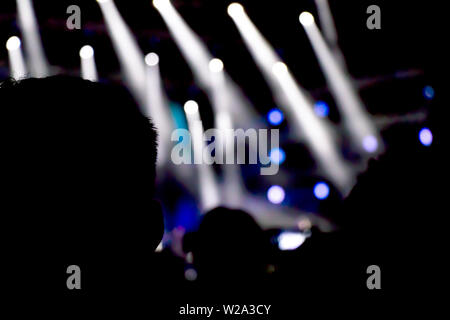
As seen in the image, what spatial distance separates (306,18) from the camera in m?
5.79

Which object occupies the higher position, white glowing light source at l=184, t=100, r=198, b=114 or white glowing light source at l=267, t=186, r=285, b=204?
white glowing light source at l=184, t=100, r=198, b=114

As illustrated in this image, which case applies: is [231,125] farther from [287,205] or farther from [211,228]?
[211,228]

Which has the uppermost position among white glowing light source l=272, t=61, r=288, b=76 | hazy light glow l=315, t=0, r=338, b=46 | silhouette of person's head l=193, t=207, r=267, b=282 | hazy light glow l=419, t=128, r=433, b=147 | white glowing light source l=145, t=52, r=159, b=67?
hazy light glow l=315, t=0, r=338, b=46

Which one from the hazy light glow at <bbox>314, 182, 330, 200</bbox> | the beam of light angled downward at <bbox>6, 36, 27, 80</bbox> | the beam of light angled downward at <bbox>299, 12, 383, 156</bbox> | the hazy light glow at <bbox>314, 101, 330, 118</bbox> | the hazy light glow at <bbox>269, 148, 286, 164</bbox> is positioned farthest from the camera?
the hazy light glow at <bbox>269, 148, 286, 164</bbox>

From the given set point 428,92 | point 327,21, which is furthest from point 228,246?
point 428,92

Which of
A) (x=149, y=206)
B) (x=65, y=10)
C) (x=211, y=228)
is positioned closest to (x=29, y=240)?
(x=149, y=206)

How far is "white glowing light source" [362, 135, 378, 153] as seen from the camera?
668cm

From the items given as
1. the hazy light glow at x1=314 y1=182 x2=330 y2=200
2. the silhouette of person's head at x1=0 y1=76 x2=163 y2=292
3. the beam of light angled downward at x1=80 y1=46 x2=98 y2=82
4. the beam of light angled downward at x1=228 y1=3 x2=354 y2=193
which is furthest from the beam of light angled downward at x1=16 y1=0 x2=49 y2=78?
the silhouette of person's head at x1=0 y1=76 x2=163 y2=292

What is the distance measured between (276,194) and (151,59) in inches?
106

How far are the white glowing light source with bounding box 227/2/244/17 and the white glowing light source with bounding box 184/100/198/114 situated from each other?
1427 mm

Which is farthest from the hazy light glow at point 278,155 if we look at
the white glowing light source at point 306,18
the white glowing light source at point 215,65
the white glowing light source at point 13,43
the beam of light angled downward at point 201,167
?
the white glowing light source at point 13,43

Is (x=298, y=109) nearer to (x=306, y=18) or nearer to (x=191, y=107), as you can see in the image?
(x=306, y=18)

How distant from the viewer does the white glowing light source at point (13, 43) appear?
5.71m

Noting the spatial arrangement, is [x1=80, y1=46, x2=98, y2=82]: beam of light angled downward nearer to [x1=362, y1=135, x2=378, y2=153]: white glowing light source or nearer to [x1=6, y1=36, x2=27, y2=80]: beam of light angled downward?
[x1=6, y1=36, x2=27, y2=80]: beam of light angled downward
